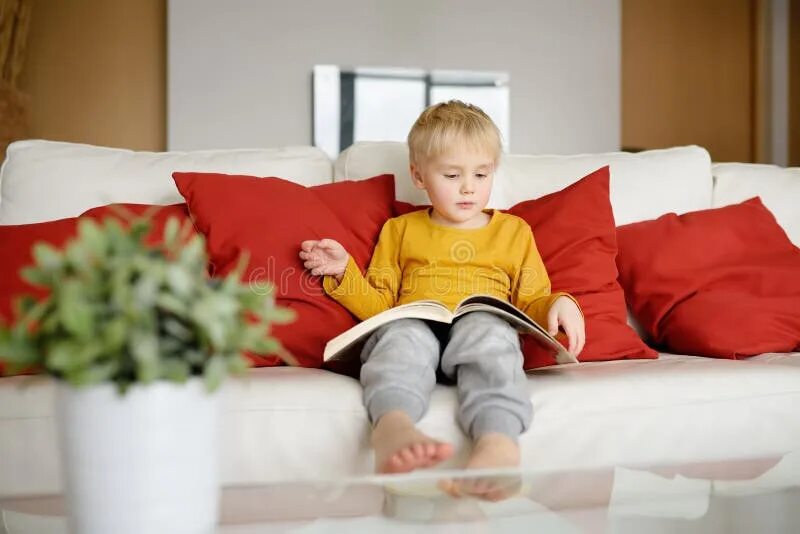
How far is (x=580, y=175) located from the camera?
7.00 ft

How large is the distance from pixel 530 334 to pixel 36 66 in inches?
151

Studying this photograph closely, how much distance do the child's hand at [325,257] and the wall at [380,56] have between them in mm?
2854

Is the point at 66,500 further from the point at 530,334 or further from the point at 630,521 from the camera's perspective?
the point at 530,334

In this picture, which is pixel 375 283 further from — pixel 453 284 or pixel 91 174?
pixel 91 174

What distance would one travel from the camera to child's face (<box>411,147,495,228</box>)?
5.87ft

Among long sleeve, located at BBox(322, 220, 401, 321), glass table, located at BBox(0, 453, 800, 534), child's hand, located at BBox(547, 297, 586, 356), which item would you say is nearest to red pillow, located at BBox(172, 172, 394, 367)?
long sleeve, located at BBox(322, 220, 401, 321)

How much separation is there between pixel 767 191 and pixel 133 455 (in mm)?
2000

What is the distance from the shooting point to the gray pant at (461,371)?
4.43ft

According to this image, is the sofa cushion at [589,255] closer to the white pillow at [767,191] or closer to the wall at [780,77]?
the white pillow at [767,191]

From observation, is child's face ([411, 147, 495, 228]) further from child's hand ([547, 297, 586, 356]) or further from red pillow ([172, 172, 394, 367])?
child's hand ([547, 297, 586, 356])

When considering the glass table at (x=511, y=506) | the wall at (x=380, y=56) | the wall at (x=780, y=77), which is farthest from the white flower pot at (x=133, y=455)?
the wall at (x=780, y=77)

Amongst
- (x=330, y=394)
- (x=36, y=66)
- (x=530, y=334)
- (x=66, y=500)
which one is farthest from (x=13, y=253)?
(x=36, y=66)

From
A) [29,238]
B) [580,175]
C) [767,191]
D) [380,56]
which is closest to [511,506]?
[29,238]

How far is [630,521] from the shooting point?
34.5 inches
